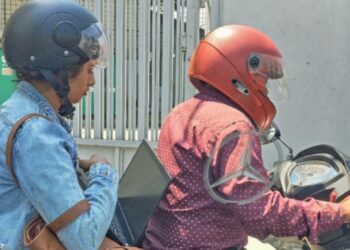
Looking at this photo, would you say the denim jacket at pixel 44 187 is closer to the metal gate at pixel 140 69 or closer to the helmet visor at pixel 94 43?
the helmet visor at pixel 94 43

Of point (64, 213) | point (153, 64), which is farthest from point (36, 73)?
point (153, 64)

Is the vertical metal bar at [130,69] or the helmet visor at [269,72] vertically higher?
the helmet visor at [269,72]

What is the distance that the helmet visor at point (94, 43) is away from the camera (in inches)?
70.6

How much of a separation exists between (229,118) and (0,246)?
2.80 feet

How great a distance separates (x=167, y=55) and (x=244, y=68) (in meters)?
3.35

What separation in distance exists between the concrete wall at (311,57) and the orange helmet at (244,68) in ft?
9.06

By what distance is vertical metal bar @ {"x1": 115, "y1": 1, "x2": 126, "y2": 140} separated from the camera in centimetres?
541

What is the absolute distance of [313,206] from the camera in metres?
1.92

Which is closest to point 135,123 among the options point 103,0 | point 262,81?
point 103,0

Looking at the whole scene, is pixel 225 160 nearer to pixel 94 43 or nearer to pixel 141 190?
pixel 141 190

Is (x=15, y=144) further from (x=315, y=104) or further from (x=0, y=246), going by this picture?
(x=315, y=104)

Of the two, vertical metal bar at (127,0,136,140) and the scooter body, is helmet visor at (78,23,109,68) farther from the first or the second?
vertical metal bar at (127,0,136,140)

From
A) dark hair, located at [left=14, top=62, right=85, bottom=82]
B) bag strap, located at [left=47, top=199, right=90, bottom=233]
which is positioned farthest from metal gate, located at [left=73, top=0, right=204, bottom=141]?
bag strap, located at [left=47, top=199, right=90, bottom=233]

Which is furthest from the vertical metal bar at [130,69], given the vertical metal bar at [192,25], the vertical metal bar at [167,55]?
the vertical metal bar at [192,25]
